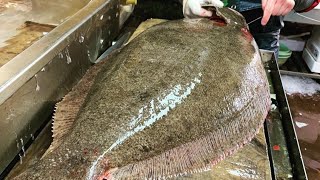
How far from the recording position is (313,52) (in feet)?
15.6

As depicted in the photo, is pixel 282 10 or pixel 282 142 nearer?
pixel 282 142

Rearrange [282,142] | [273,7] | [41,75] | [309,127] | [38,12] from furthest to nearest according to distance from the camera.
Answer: [309,127] → [38,12] → [273,7] → [282,142] → [41,75]

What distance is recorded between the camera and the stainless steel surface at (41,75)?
146 cm

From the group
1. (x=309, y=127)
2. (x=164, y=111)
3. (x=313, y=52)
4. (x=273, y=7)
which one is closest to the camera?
(x=164, y=111)

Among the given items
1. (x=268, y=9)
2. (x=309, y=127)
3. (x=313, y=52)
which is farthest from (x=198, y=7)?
(x=313, y=52)

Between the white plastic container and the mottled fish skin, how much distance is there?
9.90ft

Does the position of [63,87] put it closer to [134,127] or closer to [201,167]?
[134,127]

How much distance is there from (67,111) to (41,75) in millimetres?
254

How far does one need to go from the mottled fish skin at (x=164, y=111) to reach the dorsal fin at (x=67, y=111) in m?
0.06

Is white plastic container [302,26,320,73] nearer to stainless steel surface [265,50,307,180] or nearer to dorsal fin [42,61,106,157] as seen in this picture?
stainless steel surface [265,50,307,180]

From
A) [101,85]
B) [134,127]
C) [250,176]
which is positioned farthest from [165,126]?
[250,176]

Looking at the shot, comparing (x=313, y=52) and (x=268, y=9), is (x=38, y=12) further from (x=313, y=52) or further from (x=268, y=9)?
(x=313, y=52)

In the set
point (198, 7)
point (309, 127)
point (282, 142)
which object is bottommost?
point (309, 127)

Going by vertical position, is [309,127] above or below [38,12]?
below
